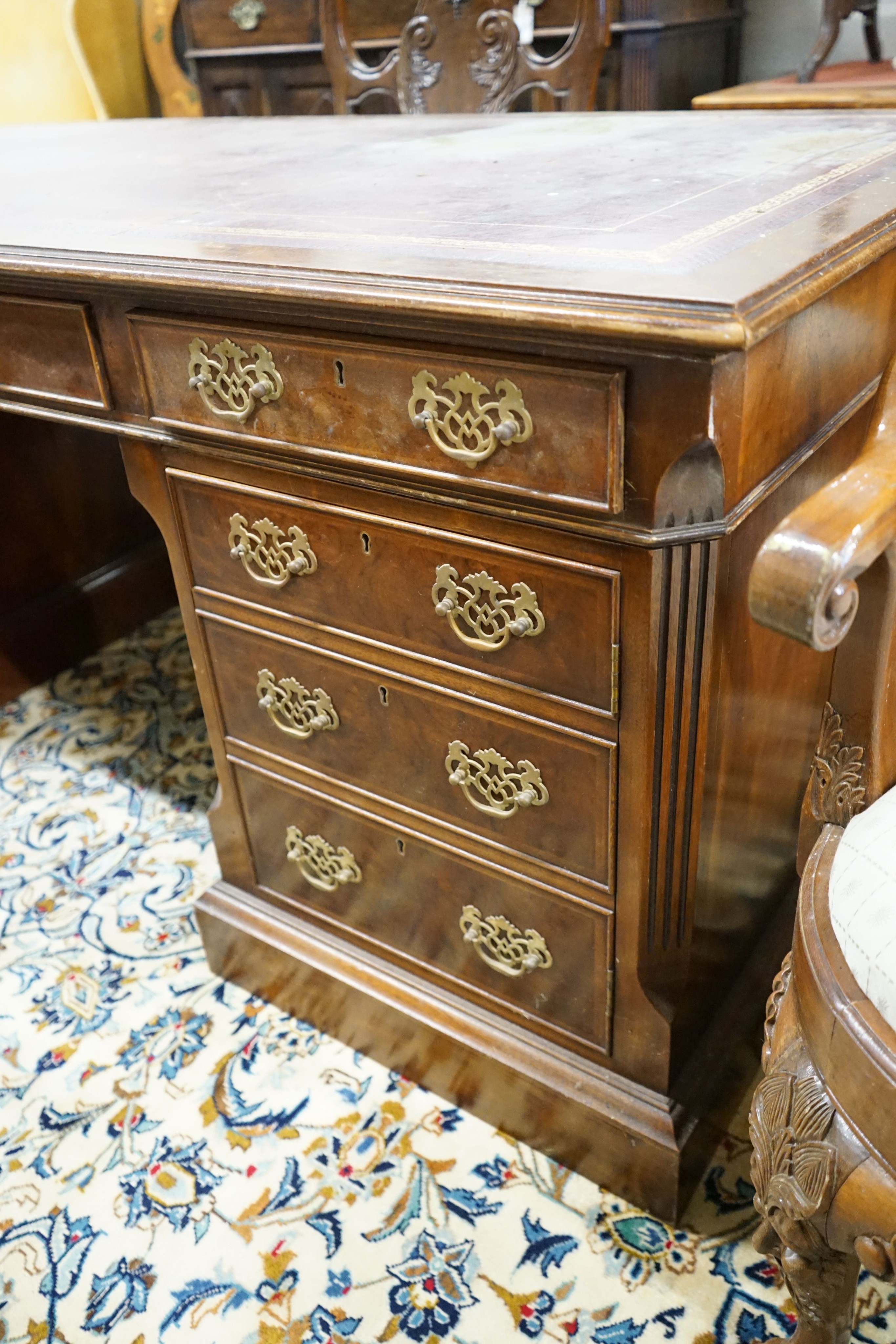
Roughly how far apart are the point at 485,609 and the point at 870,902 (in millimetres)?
347

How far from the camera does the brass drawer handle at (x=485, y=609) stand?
78 centimetres

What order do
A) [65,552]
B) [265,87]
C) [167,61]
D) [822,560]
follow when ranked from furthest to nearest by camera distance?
[167,61], [265,87], [65,552], [822,560]

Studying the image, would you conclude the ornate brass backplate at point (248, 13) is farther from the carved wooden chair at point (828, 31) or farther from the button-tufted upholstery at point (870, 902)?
the button-tufted upholstery at point (870, 902)

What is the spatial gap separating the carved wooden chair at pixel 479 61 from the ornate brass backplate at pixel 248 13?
2.30 feet

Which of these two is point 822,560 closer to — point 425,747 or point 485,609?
point 485,609

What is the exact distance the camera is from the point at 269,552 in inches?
37.1

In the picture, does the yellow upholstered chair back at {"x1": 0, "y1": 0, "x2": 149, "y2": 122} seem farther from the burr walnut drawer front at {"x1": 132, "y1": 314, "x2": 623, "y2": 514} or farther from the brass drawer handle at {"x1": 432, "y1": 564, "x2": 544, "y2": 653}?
the brass drawer handle at {"x1": 432, "y1": 564, "x2": 544, "y2": 653}

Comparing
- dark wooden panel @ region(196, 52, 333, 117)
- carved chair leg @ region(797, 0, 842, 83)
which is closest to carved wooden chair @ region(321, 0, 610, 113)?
carved chair leg @ region(797, 0, 842, 83)

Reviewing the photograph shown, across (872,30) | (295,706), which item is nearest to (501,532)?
(295,706)

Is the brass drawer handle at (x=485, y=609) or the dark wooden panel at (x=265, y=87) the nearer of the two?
the brass drawer handle at (x=485, y=609)

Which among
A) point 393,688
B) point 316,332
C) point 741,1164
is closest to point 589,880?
point 393,688

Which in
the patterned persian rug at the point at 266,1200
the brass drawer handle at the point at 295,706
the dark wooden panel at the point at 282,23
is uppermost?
the dark wooden panel at the point at 282,23

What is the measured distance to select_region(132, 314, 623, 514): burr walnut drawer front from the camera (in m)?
0.67

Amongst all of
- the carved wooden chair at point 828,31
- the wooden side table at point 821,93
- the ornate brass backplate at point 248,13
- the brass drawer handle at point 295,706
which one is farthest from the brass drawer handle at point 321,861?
the ornate brass backplate at point 248,13
